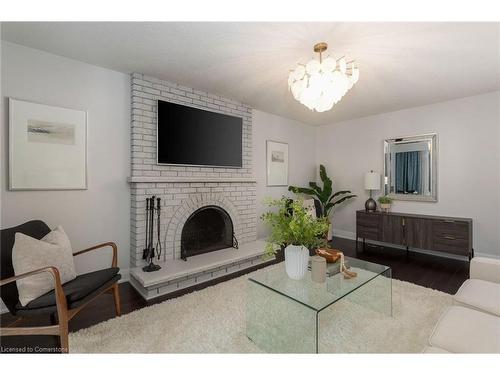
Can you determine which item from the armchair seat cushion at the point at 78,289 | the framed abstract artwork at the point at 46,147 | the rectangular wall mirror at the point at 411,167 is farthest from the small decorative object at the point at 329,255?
the rectangular wall mirror at the point at 411,167

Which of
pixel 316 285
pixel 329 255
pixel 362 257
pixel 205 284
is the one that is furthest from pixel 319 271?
pixel 362 257

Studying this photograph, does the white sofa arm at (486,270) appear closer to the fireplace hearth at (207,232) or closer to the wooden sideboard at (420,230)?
the wooden sideboard at (420,230)

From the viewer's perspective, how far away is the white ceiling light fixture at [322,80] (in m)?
1.89

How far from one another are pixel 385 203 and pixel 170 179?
11.7 feet

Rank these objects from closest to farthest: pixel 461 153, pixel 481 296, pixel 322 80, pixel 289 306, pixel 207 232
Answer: pixel 481 296
pixel 289 306
pixel 322 80
pixel 207 232
pixel 461 153

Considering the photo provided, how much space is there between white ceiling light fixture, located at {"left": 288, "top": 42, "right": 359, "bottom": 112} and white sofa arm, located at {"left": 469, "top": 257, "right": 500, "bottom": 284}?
1.72 meters

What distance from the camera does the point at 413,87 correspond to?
3066 millimetres

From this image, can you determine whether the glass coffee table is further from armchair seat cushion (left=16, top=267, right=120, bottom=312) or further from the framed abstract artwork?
the framed abstract artwork

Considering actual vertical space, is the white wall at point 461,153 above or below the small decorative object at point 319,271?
above

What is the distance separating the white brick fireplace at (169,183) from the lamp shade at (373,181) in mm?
2289

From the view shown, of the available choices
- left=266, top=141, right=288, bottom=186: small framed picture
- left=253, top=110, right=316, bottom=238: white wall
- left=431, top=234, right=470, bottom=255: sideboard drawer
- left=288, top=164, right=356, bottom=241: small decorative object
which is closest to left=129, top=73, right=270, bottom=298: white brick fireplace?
left=253, top=110, right=316, bottom=238: white wall

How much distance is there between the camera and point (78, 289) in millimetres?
1612

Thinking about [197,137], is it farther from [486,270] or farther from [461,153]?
[461,153]
